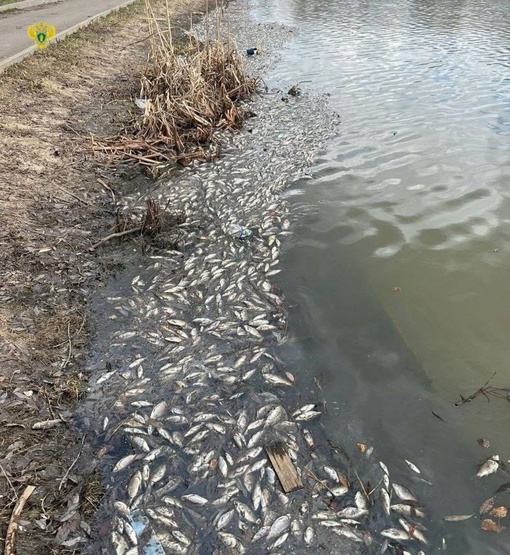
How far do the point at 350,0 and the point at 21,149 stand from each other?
34351mm

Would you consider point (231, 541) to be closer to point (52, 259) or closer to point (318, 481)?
point (318, 481)

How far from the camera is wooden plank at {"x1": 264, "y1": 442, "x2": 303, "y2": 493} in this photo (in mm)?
4703

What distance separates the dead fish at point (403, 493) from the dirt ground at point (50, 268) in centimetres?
287

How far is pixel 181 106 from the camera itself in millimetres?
12742

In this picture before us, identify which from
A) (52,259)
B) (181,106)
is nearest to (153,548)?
(52,259)

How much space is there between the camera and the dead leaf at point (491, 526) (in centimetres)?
→ 437

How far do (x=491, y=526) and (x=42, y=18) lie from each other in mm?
26946

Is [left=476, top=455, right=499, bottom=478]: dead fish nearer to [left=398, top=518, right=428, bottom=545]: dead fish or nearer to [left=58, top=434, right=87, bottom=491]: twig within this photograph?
[left=398, top=518, right=428, bottom=545]: dead fish

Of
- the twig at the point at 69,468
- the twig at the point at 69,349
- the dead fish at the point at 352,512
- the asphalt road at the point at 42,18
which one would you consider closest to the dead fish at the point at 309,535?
the dead fish at the point at 352,512

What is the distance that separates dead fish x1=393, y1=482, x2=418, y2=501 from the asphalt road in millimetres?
15531

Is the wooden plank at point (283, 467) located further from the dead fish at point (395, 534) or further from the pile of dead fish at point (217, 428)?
the dead fish at point (395, 534)

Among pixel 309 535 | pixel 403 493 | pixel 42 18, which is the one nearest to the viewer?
pixel 309 535

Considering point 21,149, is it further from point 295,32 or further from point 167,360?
point 295,32

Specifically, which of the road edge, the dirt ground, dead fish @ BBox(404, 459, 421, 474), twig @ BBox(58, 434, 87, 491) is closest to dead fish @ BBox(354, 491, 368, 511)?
dead fish @ BBox(404, 459, 421, 474)
